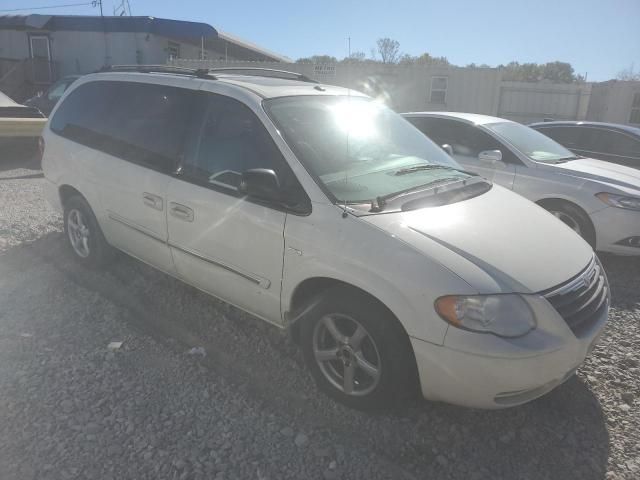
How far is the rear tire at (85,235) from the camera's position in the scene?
174 inches

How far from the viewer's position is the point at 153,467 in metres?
2.33

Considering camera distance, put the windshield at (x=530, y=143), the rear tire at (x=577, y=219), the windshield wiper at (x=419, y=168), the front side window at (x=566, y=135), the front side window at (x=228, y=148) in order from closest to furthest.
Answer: the front side window at (x=228, y=148) → the windshield wiper at (x=419, y=168) → the rear tire at (x=577, y=219) → the windshield at (x=530, y=143) → the front side window at (x=566, y=135)

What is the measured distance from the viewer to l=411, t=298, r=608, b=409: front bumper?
2283mm

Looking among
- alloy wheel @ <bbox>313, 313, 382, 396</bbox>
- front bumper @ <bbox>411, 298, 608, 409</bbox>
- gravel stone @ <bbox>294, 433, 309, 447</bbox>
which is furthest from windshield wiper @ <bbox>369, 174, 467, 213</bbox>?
gravel stone @ <bbox>294, 433, 309, 447</bbox>

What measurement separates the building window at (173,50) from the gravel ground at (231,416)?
69.6ft

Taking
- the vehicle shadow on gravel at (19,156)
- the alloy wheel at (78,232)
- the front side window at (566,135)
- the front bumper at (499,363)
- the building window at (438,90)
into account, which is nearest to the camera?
the front bumper at (499,363)

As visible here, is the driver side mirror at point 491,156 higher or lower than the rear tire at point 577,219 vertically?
higher

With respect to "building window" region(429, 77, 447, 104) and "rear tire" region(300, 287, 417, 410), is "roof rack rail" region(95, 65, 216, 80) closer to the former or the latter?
"rear tire" region(300, 287, 417, 410)

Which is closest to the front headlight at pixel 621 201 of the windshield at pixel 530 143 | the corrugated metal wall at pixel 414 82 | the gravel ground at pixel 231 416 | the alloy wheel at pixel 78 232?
the windshield at pixel 530 143

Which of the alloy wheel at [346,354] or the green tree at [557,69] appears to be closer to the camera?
the alloy wheel at [346,354]

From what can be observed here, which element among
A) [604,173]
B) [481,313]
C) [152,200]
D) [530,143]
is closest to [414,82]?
[530,143]

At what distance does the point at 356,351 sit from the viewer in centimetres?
269

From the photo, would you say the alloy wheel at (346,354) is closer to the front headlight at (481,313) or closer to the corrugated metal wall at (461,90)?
the front headlight at (481,313)

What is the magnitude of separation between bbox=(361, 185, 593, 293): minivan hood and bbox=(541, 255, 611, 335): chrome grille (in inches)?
1.7
